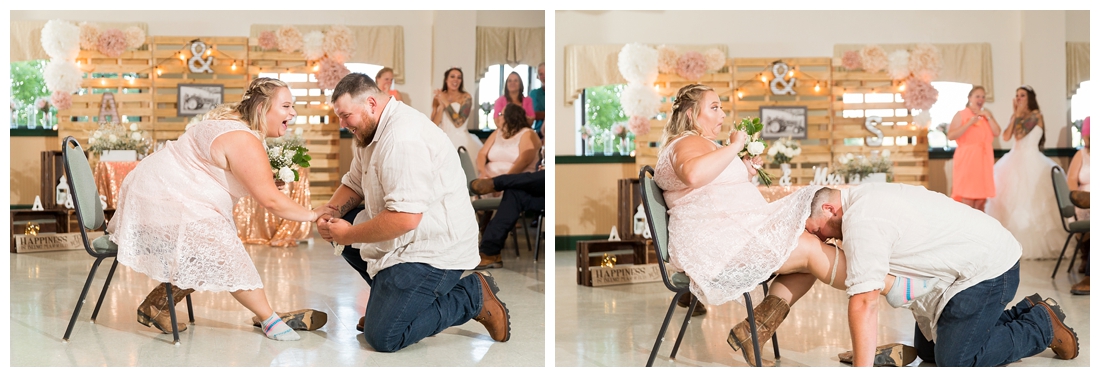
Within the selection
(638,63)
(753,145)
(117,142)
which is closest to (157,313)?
(753,145)

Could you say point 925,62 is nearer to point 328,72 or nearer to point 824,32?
point 824,32

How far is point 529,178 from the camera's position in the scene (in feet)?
18.4

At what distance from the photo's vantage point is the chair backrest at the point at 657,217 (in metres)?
2.70

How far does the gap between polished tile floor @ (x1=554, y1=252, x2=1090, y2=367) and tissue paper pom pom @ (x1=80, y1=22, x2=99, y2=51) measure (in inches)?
234

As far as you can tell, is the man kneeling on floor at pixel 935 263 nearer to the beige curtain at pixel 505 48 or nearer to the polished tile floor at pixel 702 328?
the polished tile floor at pixel 702 328

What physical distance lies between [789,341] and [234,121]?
2.24m

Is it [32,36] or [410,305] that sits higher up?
[32,36]

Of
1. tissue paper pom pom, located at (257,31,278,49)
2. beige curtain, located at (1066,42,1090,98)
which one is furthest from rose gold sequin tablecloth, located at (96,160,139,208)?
beige curtain, located at (1066,42,1090,98)

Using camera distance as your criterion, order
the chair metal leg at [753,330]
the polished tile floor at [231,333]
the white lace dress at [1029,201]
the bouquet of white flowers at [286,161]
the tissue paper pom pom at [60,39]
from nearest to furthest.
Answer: the chair metal leg at [753,330], the polished tile floor at [231,333], the bouquet of white flowers at [286,161], the white lace dress at [1029,201], the tissue paper pom pom at [60,39]

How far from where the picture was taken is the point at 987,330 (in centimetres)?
272

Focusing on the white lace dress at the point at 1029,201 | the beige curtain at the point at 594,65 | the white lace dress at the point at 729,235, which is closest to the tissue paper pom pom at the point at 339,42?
the beige curtain at the point at 594,65

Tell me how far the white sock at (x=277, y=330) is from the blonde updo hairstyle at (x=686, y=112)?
154cm

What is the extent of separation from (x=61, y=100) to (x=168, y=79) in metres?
1.03

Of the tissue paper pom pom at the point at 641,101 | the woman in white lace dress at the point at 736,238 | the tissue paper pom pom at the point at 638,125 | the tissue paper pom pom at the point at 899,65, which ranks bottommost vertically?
the woman in white lace dress at the point at 736,238
